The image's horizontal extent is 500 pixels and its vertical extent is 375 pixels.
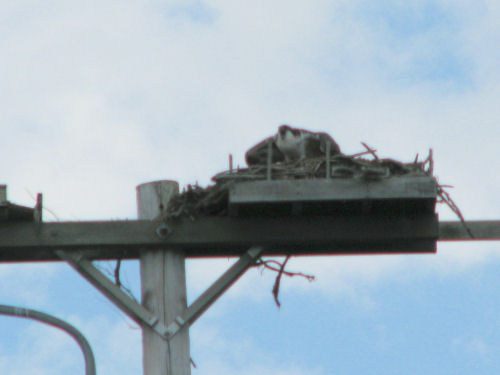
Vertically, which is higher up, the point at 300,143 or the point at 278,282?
the point at 300,143

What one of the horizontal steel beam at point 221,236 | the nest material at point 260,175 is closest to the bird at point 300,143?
the nest material at point 260,175

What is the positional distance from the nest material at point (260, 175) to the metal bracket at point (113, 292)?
487mm

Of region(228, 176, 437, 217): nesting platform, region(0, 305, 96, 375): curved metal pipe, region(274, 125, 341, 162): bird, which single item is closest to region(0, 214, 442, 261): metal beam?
region(228, 176, 437, 217): nesting platform

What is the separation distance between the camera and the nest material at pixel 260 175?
6035 millimetres

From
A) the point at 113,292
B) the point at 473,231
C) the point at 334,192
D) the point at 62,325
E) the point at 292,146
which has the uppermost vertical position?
the point at 292,146

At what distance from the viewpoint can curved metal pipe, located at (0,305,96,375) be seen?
16.9 feet

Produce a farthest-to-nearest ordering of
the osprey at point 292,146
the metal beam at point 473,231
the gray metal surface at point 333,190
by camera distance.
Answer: the osprey at point 292,146 → the metal beam at point 473,231 → the gray metal surface at point 333,190

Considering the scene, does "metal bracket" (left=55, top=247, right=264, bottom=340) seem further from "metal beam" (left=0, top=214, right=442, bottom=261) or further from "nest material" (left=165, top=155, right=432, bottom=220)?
"nest material" (left=165, top=155, right=432, bottom=220)

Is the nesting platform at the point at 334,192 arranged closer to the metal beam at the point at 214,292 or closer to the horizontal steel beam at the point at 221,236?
the horizontal steel beam at the point at 221,236

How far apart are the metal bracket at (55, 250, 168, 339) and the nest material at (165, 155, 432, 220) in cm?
49

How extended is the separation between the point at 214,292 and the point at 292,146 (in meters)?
3.93

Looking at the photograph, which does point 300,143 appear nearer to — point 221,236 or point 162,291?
point 221,236

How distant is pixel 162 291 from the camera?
5762mm

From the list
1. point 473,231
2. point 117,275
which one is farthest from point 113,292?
point 473,231
